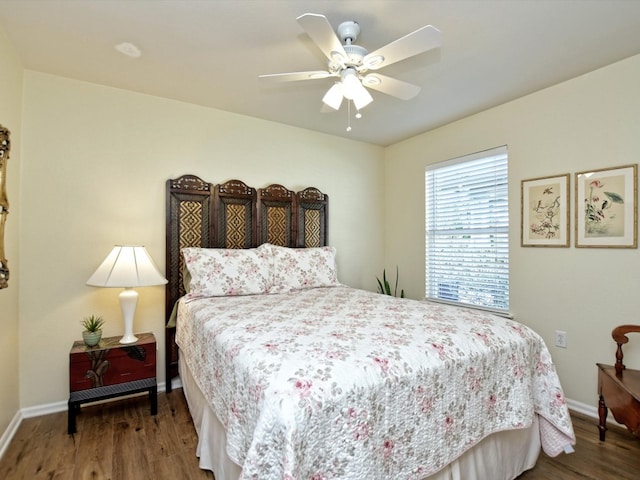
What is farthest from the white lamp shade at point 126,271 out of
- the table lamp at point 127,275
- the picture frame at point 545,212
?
the picture frame at point 545,212

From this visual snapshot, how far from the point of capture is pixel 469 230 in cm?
329

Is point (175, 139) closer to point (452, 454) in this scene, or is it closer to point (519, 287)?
point (452, 454)

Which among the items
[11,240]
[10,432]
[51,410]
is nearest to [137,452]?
[10,432]

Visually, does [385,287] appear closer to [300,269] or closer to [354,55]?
[300,269]

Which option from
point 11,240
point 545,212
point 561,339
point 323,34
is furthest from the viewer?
point 545,212

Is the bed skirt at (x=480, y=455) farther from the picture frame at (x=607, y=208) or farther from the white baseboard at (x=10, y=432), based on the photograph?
the picture frame at (x=607, y=208)

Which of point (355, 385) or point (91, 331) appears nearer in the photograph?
point (355, 385)

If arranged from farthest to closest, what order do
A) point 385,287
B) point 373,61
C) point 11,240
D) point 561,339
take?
point 385,287
point 561,339
point 11,240
point 373,61

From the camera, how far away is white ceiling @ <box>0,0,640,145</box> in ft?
5.77

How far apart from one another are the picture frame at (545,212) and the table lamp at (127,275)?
9.75ft

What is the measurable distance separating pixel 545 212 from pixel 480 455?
1981 millimetres

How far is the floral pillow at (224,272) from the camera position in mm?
2590

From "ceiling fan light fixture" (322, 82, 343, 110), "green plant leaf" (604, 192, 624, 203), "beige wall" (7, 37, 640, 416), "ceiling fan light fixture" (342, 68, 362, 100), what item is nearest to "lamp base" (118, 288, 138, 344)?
"beige wall" (7, 37, 640, 416)

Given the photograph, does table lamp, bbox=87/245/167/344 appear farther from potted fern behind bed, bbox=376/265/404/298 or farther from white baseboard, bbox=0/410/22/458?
potted fern behind bed, bbox=376/265/404/298
